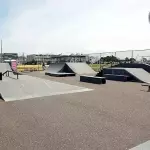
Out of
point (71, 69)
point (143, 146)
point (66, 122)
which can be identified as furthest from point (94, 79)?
point (143, 146)

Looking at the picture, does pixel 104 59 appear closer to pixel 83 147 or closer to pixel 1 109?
pixel 1 109

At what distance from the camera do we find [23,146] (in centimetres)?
428

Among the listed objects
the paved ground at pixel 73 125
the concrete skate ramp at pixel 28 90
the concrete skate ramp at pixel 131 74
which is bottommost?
the paved ground at pixel 73 125

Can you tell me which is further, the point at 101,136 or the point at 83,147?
the point at 101,136

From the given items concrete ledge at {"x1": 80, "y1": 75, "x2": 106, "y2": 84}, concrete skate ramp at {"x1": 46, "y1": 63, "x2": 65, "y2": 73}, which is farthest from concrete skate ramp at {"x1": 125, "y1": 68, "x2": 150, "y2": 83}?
concrete skate ramp at {"x1": 46, "y1": 63, "x2": 65, "y2": 73}

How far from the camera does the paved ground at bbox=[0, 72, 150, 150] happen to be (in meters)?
4.41

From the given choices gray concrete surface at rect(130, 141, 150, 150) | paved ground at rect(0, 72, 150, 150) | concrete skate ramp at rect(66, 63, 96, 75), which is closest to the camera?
gray concrete surface at rect(130, 141, 150, 150)

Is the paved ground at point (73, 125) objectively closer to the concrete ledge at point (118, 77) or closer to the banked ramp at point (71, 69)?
the concrete ledge at point (118, 77)

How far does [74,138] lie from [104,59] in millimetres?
27012

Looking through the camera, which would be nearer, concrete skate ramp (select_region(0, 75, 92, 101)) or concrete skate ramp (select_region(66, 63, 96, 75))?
concrete skate ramp (select_region(0, 75, 92, 101))

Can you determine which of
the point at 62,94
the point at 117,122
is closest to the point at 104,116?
the point at 117,122

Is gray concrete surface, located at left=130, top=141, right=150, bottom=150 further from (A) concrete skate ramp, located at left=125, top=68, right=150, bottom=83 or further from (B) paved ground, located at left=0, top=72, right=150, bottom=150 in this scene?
(A) concrete skate ramp, located at left=125, top=68, right=150, bottom=83

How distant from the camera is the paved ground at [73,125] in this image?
4.41m

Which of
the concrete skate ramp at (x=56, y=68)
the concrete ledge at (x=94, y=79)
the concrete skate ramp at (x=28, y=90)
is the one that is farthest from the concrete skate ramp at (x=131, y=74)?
the concrete skate ramp at (x=56, y=68)
